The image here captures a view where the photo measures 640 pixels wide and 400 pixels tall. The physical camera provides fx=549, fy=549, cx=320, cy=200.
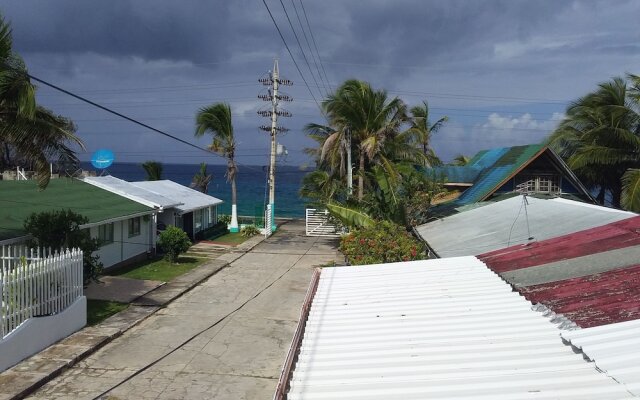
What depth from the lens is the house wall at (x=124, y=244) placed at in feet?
63.2

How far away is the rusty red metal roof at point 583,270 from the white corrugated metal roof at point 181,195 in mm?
20932

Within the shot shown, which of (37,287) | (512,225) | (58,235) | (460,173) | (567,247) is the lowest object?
(37,287)

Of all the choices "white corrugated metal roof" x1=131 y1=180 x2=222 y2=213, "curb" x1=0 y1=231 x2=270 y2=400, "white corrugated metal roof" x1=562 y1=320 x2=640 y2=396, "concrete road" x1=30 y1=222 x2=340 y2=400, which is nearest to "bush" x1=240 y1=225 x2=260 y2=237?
"white corrugated metal roof" x1=131 y1=180 x2=222 y2=213

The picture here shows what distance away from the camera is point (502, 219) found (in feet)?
42.0

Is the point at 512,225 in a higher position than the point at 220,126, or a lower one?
lower

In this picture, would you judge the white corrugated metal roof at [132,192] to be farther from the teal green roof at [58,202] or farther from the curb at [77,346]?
the curb at [77,346]

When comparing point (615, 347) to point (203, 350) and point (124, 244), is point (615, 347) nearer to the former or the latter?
point (203, 350)

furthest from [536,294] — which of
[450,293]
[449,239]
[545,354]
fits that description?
[449,239]

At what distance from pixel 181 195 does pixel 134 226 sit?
29.2ft

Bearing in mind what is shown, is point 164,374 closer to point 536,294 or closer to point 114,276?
point 536,294

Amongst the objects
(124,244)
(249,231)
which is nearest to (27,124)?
(124,244)

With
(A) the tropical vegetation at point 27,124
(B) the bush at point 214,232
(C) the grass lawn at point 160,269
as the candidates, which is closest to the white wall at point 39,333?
(A) the tropical vegetation at point 27,124

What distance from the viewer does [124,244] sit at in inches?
821

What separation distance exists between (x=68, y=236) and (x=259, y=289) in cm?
615
